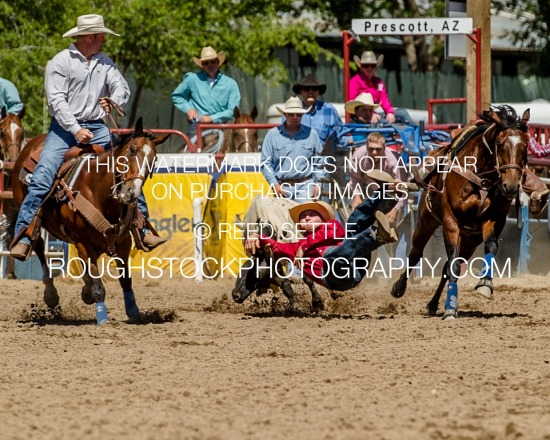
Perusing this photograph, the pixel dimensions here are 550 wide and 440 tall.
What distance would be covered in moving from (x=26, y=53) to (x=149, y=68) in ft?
14.7

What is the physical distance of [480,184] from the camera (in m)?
10.5

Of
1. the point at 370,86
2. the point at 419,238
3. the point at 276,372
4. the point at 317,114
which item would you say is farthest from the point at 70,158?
the point at 370,86

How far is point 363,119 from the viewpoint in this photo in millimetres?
14656

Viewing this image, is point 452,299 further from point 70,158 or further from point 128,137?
point 70,158

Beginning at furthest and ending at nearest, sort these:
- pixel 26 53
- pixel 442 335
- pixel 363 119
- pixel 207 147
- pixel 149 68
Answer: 1. pixel 149 68
2. pixel 26 53
3. pixel 207 147
4. pixel 363 119
5. pixel 442 335

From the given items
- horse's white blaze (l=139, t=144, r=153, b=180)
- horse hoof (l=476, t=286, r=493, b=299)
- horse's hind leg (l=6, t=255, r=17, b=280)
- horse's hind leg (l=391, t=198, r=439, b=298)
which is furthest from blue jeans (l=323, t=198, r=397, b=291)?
horse's hind leg (l=6, t=255, r=17, b=280)

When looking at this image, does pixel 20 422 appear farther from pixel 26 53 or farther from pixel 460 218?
pixel 26 53

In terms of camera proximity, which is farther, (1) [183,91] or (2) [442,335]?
(1) [183,91]

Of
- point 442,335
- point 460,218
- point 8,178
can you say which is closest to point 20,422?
point 442,335

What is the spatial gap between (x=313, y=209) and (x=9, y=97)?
21.3 feet

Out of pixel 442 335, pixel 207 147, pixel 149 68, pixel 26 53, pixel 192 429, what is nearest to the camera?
pixel 192 429

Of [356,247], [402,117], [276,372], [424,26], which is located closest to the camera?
[276,372]

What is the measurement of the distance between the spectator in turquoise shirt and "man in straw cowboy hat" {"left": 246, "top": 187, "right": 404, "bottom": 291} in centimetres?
591

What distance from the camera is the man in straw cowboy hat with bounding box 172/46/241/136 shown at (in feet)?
52.3
